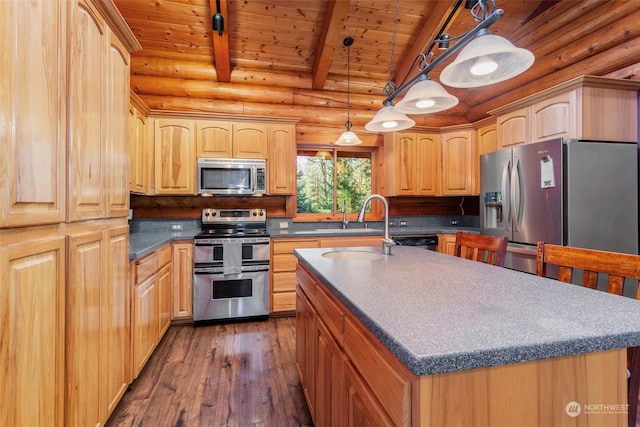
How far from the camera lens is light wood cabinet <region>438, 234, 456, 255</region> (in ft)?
12.5

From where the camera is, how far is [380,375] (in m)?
0.76

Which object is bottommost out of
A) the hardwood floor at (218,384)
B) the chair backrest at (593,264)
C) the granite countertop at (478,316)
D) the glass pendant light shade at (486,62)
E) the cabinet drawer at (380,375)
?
the hardwood floor at (218,384)

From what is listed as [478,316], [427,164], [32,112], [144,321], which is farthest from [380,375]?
[427,164]

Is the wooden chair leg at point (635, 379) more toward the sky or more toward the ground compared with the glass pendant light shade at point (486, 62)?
more toward the ground

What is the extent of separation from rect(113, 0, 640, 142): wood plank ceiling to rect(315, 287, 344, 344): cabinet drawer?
2.95 meters

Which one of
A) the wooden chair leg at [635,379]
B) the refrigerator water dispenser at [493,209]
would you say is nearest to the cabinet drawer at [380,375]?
the wooden chair leg at [635,379]

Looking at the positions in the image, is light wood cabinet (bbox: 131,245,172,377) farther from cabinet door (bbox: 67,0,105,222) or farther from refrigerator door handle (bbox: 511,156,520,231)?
refrigerator door handle (bbox: 511,156,520,231)

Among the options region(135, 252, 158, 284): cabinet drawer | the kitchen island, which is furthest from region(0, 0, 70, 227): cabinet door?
the kitchen island

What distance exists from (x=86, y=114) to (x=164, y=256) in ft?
5.64

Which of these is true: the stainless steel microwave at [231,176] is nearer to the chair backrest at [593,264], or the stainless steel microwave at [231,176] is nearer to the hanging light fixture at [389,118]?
the hanging light fixture at [389,118]

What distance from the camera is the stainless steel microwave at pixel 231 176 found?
3.43m

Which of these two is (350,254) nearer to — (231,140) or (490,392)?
(490,392)

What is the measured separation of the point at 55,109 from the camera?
112cm

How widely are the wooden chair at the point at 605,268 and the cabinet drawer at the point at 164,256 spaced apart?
2760 mm
